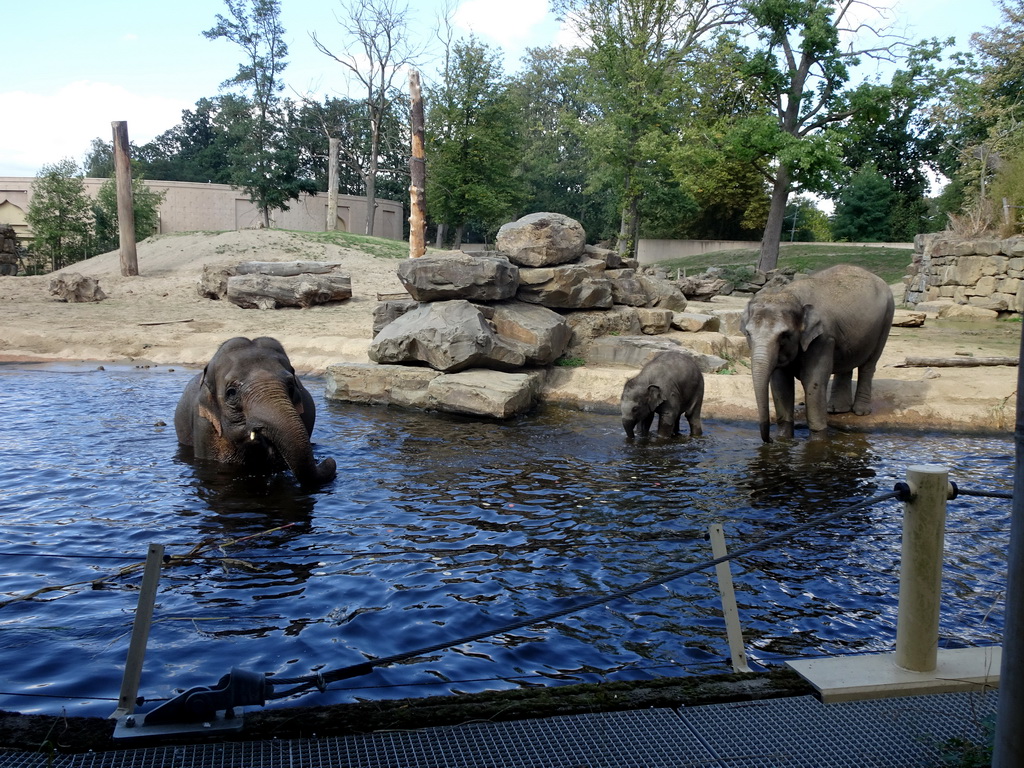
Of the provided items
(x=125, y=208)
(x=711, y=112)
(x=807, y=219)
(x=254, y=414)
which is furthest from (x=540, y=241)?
(x=807, y=219)

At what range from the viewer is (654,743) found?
10.8 ft

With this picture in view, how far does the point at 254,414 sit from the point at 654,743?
5.67 m

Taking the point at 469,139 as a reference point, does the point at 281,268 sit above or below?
below

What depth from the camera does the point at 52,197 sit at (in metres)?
32.6

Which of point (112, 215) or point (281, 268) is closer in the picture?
point (281, 268)

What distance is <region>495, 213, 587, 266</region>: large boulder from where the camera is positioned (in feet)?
50.4

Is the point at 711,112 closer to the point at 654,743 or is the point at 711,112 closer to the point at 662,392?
the point at 662,392

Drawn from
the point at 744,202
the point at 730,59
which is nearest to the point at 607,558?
the point at 730,59

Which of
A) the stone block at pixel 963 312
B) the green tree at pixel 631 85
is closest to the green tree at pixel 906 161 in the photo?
the green tree at pixel 631 85

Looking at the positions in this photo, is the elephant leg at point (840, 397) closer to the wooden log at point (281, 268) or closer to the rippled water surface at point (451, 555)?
the rippled water surface at point (451, 555)

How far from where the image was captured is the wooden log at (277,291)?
22.4m

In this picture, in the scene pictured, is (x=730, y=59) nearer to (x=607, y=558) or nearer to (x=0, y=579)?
(x=607, y=558)

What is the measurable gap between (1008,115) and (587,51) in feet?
54.2

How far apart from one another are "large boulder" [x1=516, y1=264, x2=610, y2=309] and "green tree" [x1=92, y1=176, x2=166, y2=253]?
77.6ft
